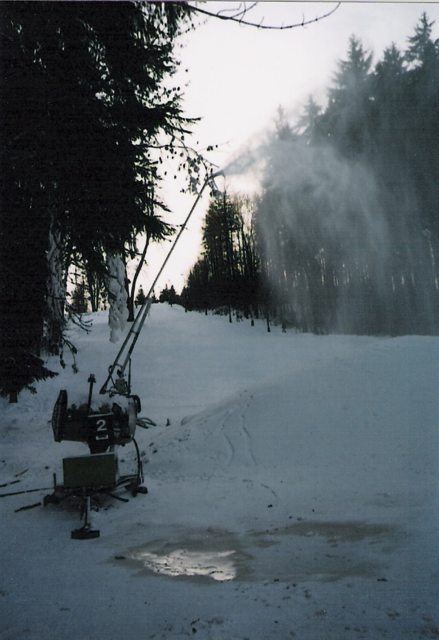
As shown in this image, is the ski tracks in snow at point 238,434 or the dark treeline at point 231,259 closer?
the ski tracks in snow at point 238,434

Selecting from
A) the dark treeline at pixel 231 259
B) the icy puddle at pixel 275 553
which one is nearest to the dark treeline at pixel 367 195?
the dark treeline at pixel 231 259

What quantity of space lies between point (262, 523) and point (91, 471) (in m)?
2.28

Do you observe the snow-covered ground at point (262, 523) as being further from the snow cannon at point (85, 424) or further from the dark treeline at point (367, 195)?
the dark treeline at point (367, 195)

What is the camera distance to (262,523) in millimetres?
5176

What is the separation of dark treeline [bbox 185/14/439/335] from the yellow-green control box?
79.0 feet

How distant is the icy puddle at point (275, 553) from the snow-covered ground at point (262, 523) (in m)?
0.02

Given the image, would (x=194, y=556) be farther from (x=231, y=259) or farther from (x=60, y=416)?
(x=231, y=259)

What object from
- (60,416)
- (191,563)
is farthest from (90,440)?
(191,563)

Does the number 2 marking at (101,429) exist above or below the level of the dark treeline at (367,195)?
below

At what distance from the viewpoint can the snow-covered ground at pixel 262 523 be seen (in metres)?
3.00

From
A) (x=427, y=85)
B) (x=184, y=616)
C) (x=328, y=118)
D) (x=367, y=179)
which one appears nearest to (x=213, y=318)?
(x=367, y=179)

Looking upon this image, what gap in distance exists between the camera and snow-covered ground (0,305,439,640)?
3002mm

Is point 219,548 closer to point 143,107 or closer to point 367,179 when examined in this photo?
point 143,107

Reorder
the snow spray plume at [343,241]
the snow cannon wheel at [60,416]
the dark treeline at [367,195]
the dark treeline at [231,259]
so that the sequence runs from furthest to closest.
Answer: the dark treeline at [231,259] → the snow spray plume at [343,241] → the dark treeline at [367,195] → the snow cannon wheel at [60,416]
